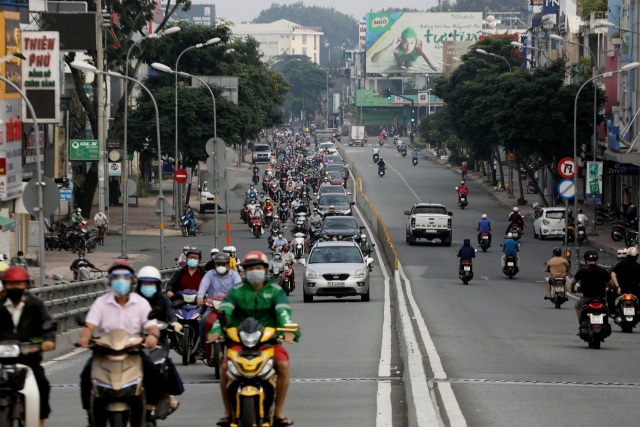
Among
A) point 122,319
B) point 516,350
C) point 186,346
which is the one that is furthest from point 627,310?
point 122,319

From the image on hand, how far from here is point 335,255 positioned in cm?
2595

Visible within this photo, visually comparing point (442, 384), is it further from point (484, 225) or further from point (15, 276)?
point (484, 225)

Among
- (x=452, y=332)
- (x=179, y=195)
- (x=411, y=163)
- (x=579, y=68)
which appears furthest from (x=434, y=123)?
(x=452, y=332)

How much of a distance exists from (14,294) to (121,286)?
1.00 metres

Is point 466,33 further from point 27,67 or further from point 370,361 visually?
point 370,361

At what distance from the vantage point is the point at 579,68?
203 ft

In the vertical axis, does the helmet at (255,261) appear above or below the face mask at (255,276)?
above

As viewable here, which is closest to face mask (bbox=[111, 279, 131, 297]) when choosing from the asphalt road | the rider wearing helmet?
the asphalt road

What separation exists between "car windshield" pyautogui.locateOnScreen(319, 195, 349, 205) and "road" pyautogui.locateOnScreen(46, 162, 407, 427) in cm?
3280

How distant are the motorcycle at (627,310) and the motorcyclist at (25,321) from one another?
38.5ft

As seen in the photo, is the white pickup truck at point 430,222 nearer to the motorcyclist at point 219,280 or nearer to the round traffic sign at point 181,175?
the round traffic sign at point 181,175

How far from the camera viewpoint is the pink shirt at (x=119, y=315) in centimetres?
808

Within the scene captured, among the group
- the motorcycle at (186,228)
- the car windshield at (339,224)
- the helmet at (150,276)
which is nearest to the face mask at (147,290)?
the helmet at (150,276)

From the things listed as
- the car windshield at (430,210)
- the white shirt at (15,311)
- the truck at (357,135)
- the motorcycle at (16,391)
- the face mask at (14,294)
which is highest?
the truck at (357,135)
